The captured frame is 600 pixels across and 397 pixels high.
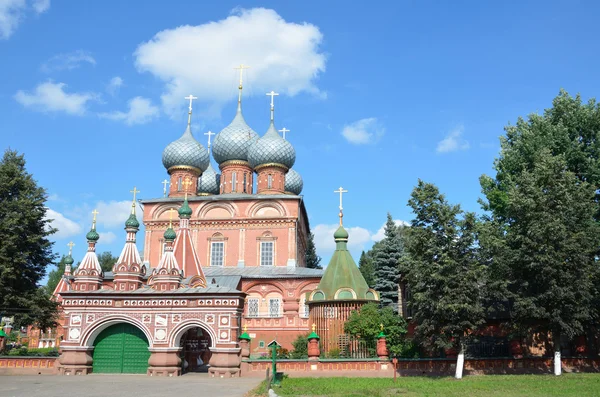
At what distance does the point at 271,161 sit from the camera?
31.8 m

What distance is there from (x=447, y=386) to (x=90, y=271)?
13.8 m

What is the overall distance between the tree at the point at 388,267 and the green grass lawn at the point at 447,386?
39.3 ft

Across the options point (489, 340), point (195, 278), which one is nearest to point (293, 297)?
point (195, 278)

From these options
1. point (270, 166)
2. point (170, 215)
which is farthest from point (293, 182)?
point (170, 215)

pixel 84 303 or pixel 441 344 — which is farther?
pixel 84 303

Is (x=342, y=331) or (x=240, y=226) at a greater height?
(x=240, y=226)

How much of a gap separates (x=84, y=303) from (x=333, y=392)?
320 inches

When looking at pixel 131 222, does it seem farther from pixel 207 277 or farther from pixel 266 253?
pixel 266 253

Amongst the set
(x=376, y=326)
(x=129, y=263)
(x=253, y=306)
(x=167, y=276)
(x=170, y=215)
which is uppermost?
(x=170, y=215)

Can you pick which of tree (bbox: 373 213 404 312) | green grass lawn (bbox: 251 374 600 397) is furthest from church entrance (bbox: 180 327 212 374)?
tree (bbox: 373 213 404 312)

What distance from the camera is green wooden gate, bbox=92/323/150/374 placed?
14.9 metres

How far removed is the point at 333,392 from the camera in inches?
409

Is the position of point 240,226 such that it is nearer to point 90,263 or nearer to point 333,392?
point 90,263

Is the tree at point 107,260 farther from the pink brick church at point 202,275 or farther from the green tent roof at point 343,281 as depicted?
the green tent roof at point 343,281
